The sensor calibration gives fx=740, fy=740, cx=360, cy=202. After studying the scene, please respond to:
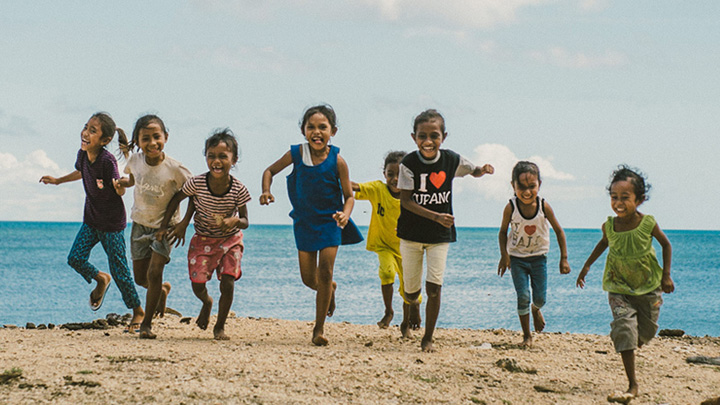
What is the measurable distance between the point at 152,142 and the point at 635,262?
4.68 m

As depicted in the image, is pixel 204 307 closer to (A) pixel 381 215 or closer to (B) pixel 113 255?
(B) pixel 113 255

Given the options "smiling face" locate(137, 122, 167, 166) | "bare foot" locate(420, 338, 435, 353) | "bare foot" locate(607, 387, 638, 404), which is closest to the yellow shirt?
"bare foot" locate(420, 338, 435, 353)

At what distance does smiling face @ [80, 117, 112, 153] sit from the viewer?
8.09 meters

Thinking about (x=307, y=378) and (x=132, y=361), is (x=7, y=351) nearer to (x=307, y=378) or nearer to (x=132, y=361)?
(x=132, y=361)

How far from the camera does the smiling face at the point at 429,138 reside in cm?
688

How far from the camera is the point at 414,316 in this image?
8109 millimetres

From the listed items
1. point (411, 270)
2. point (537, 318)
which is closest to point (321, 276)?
point (411, 270)

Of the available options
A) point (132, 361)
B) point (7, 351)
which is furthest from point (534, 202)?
point (7, 351)

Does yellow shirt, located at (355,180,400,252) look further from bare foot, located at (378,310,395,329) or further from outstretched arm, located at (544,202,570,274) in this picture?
outstretched arm, located at (544,202,570,274)

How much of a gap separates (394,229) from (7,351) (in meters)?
4.10

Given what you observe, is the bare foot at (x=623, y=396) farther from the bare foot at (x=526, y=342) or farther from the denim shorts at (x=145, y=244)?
the denim shorts at (x=145, y=244)

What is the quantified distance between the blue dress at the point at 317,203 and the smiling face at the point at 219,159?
66cm

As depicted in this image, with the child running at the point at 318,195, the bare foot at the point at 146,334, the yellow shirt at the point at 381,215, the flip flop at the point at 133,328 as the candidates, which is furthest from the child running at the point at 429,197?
the flip flop at the point at 133,328

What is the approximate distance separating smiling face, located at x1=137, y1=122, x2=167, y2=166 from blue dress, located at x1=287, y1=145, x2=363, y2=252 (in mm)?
1446
